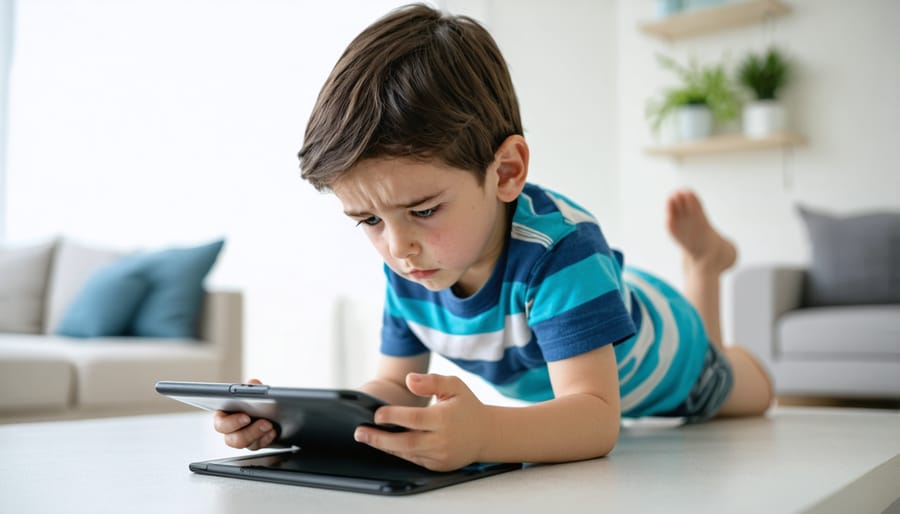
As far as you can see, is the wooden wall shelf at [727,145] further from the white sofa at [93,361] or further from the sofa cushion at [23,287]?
the sofa cushion at [23,287]

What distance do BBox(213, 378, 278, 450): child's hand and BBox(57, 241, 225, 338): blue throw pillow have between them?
2181mm

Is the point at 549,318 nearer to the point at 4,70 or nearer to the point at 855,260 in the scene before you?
the point at 855,260

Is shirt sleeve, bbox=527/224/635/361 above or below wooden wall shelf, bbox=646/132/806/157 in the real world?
below

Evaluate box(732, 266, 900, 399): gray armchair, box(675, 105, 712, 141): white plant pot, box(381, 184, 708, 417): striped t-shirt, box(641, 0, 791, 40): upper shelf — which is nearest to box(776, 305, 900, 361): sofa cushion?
box(732, 266, 900, 399): gray armchair

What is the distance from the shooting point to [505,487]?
0.66 metres

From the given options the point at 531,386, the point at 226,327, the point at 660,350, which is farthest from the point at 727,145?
the point at 531,386

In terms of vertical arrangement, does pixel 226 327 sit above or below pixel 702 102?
below

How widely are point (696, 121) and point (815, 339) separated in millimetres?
1597

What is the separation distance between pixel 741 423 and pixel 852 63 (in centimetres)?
334

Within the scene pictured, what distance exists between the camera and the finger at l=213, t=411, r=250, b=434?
794 mm

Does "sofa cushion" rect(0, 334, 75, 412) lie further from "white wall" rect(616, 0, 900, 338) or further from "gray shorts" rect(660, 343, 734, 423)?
"white wall" rect(616, 0, 900, 338)

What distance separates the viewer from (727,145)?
421cm

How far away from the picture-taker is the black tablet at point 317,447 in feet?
2.09

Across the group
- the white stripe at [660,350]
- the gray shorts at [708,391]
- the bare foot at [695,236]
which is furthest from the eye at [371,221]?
the bare foot at [695,236]
